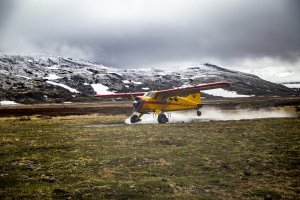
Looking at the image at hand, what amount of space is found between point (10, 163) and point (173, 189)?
937 cm

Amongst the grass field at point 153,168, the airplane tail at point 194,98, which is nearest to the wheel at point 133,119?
the airplane tail at point 194,98

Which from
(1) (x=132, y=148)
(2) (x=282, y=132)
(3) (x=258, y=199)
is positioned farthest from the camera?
(2) (x=282, y=132)

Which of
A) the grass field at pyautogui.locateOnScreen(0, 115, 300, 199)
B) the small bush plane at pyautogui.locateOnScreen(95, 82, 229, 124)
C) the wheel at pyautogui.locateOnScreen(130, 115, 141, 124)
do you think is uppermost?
the small bush plane at pyautogui.locateOnScreen(95, 82, 229, 124)

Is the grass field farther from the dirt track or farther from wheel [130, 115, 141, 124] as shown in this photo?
the dirt track

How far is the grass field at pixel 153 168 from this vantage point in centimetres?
1177

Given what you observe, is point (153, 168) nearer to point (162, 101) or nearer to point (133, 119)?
point (133, 119)

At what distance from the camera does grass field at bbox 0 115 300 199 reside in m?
11.8

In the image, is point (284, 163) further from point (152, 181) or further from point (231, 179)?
point (152, 181)

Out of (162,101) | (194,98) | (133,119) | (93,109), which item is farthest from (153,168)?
(93,109)

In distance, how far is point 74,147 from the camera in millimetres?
21469

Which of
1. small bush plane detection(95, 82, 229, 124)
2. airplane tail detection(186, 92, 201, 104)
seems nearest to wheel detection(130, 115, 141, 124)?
small bush plane detection(95, 82, 229, 124)

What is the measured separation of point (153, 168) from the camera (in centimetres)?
1533

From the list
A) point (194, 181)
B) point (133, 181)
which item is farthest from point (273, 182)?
point (133, 181)

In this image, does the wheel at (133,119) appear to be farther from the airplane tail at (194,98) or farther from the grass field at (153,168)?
the grass field at (153,168)
